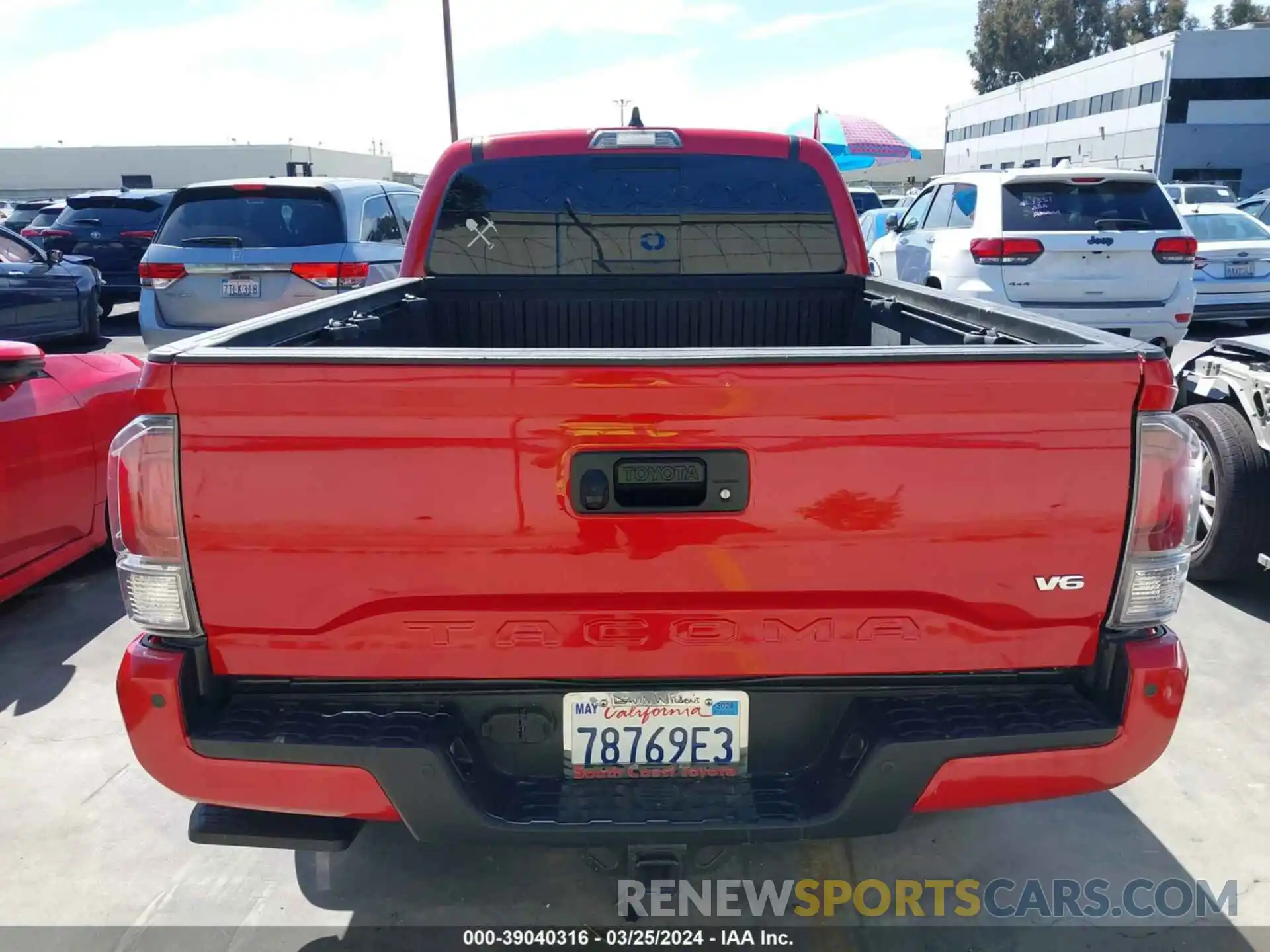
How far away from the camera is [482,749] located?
2084mm

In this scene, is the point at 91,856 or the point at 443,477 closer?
the point at 443,477

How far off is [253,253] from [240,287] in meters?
0.30

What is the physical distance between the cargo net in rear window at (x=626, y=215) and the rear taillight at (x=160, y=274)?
5411mm

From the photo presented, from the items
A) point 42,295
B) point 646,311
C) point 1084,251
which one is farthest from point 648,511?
point 42,295

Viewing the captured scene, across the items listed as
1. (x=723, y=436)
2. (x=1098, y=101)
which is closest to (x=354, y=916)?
(x=723, y=436)

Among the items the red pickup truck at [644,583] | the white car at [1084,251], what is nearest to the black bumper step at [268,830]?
the red pickup truck at [644,583]

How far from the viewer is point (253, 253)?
26.1 ft

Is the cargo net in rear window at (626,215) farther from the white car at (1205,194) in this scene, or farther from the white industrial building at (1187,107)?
the white industrial building at (1187,107)

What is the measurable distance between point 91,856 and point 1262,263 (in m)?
12.5

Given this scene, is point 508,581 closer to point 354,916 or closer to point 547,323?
point 354,916

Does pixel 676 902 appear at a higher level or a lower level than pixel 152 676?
lower

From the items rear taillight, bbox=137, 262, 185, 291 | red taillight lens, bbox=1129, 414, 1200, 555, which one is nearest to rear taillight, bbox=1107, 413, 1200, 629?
red taillight lens, bbox=1129, 414, 1200, 555

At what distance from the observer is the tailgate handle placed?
1.88 metres

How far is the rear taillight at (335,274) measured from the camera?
26.0 ft
